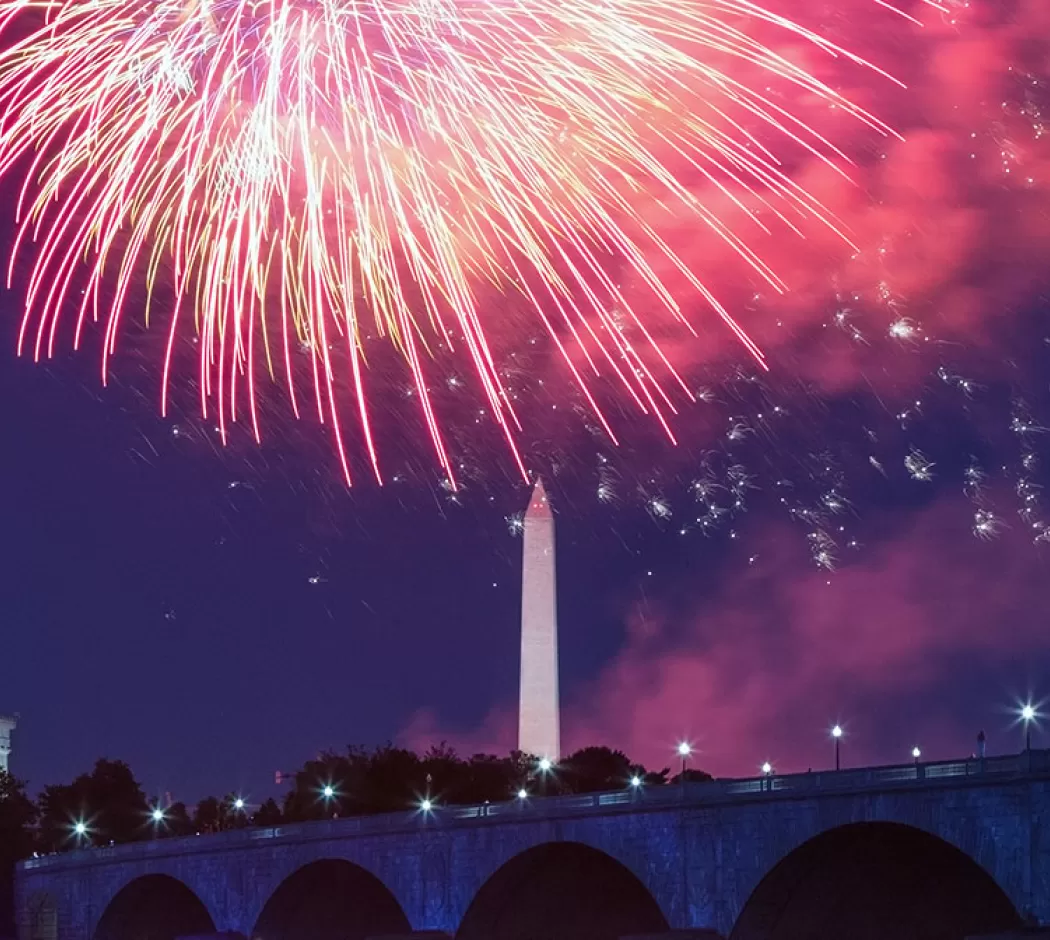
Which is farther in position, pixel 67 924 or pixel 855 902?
pixel 67 924

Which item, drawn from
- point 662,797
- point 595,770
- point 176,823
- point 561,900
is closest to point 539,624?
point 561,900

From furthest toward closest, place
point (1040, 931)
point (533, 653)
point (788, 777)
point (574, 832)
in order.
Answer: point (533, 653) < point (574, 832) < point (788, 777) < point (1040, 931)

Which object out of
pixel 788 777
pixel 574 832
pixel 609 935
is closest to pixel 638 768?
pixel 609 935

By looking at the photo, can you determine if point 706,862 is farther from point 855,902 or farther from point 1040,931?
point 1040,931

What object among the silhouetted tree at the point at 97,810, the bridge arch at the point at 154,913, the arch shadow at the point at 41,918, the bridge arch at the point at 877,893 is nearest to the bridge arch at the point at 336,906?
the bridge arch at the point at 154,913

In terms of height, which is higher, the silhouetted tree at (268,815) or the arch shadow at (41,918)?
the silhouetted tree at (268,815)

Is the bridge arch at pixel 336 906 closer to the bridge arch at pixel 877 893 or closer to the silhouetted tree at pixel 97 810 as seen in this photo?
the bridge arch at pixel 877 893

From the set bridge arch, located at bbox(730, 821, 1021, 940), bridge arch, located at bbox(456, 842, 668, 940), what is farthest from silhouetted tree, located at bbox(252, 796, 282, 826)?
bridge arch, located at bbox(730, 821, 1021, 940)
